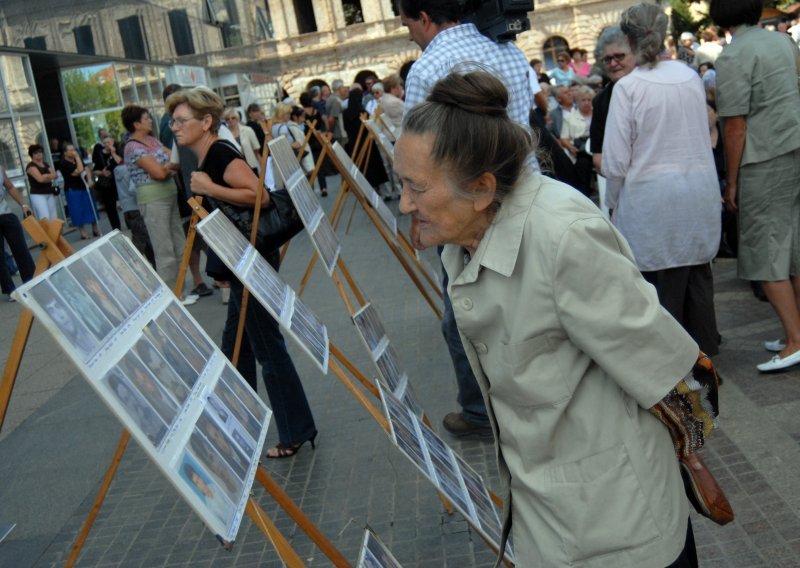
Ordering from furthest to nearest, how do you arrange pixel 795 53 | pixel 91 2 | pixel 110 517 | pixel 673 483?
pixel 91 2
pixel 795 53
pixel 110 517
pixel 673 483

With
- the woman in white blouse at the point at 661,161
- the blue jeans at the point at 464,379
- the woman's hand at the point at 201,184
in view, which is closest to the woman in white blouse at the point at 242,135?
the woman's hand at the point at 201,184

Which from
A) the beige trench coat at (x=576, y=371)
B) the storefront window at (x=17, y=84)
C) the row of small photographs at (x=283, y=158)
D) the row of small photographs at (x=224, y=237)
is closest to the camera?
the beige trench coat at (x=576, y=371)

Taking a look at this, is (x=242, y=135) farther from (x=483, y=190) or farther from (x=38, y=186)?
(x=483, y=190)

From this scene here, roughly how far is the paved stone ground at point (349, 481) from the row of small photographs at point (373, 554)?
846 mm

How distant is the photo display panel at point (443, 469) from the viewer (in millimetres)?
2947

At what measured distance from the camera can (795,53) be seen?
201 inches

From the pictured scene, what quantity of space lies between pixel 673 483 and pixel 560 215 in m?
0.64

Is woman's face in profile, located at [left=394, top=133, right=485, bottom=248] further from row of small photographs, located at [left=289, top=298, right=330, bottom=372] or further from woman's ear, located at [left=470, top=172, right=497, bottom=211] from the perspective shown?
row of small photographs, located at [left=289, top=298, right=330, bottom=372]

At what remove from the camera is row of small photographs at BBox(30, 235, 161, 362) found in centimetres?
204

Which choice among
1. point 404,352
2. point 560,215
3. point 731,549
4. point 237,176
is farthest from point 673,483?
point 404,352

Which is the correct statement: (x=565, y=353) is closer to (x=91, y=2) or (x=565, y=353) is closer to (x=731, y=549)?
(x=731, y=549)

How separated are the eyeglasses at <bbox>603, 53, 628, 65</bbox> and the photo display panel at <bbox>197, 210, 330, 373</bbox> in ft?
7.11

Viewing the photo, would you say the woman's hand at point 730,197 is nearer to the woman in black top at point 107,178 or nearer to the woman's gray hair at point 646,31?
the woman's gray hair at point 646,31

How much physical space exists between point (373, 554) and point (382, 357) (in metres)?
1.28
